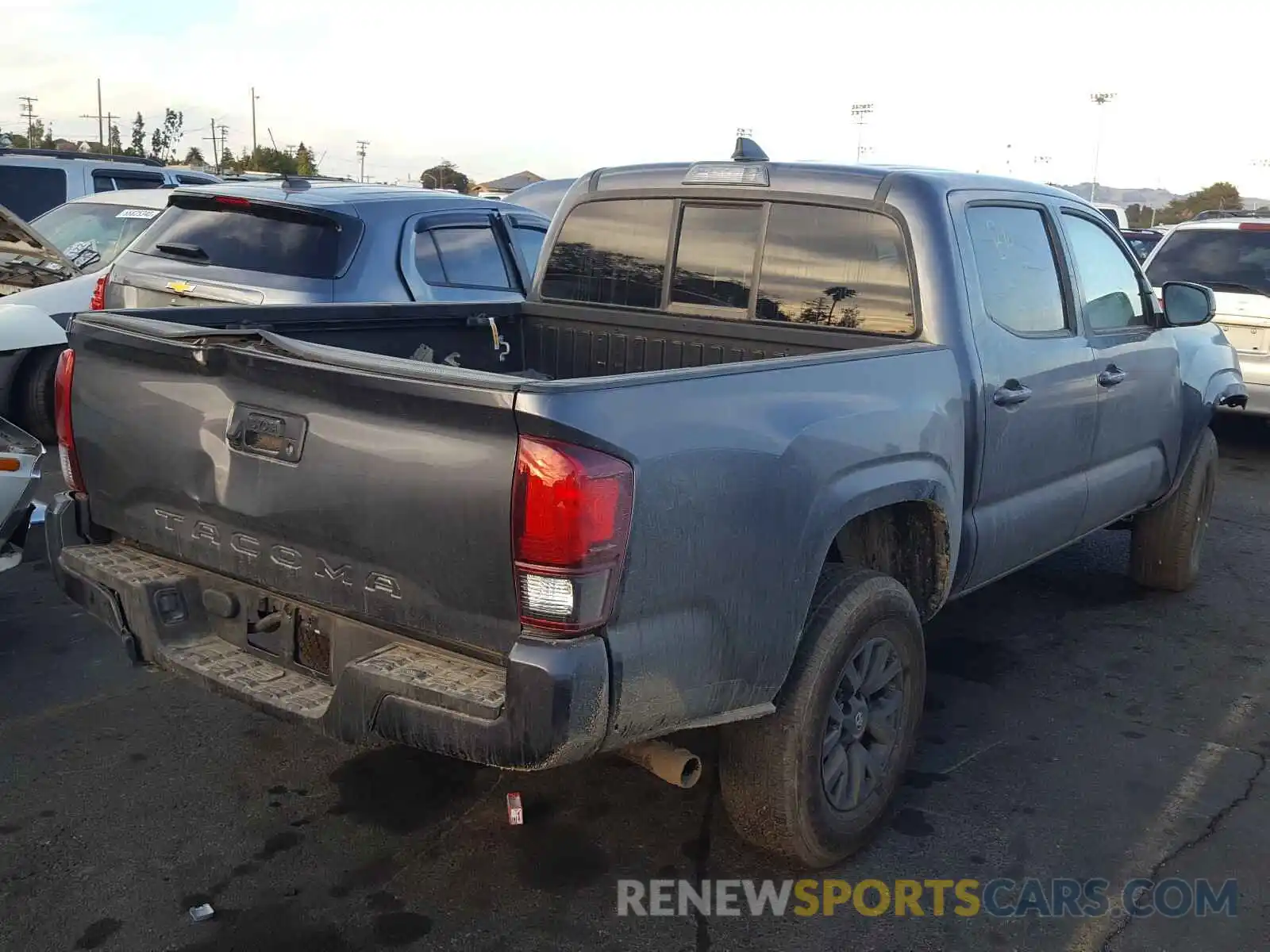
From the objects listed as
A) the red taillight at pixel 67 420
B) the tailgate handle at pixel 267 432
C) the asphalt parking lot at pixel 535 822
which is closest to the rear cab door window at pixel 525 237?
the asphalt parking lot at pixel 535 822

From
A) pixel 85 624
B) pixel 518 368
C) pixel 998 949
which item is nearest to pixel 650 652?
pixel 998 949

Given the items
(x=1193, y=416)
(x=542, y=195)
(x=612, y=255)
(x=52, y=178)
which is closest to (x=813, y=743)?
(x=612, y=255)

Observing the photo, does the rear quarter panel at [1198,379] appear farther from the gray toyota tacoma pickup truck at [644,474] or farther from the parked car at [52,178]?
the parked car at [52,178]

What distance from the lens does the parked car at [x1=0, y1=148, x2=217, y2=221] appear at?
37.2 feet

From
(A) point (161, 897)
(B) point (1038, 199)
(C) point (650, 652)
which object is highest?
(B) point (1038, 199)

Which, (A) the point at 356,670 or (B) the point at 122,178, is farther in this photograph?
(B) the point at 122,178

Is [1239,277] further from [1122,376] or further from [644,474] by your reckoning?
[644,474]

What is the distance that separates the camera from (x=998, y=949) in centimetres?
304

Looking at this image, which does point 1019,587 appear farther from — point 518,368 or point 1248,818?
point 518,368

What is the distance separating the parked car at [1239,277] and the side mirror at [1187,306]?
3.99m

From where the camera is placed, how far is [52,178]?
11.4 meters

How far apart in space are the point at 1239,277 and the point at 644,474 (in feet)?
26.2

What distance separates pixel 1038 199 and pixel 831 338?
3.90ft

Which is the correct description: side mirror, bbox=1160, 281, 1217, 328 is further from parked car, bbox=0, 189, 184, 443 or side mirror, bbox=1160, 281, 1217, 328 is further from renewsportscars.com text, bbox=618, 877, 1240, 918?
parked car, bbox=0, 189, 184, 443
